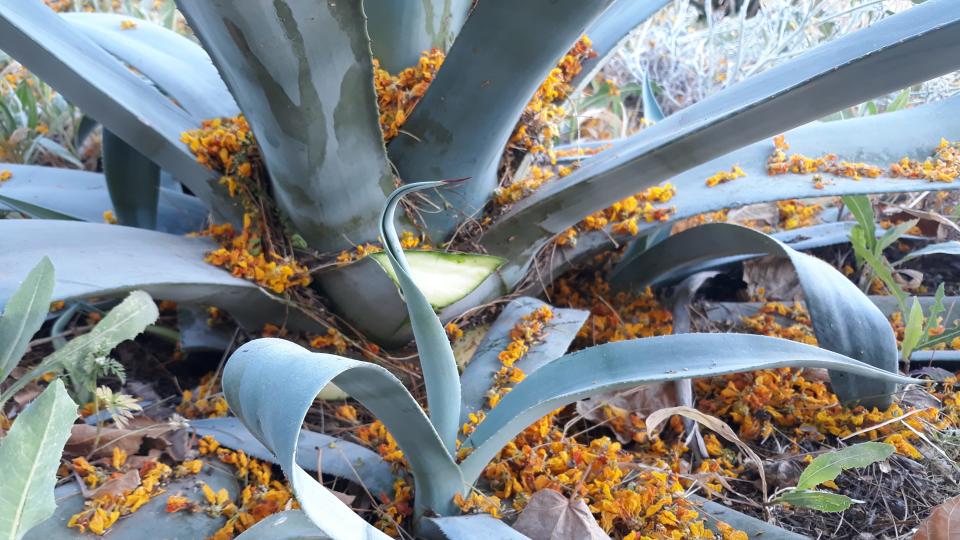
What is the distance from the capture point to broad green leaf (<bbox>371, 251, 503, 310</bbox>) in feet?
2.38

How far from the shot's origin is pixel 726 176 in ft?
3.42

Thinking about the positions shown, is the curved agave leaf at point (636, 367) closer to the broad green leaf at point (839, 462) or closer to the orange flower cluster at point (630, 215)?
the broad green leaf at point (839, 462)

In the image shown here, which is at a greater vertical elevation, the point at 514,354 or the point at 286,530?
the point at 514,354

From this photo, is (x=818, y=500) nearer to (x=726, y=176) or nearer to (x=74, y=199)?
(x=726, y=176)

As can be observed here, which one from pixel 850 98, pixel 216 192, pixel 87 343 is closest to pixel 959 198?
pixel 850 98

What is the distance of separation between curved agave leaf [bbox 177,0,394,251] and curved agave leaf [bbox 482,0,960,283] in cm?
21

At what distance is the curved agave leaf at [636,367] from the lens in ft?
2.20

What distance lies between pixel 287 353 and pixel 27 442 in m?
0.21

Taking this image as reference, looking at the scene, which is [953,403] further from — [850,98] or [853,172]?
[850,98]

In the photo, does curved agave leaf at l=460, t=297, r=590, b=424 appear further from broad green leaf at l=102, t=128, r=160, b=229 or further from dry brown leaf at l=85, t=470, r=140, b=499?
broad green leaf at l=102, t=128, r=160, b=229

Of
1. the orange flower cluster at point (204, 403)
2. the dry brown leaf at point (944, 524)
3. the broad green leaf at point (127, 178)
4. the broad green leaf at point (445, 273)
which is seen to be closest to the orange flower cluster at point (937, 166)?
the dry brown leaf at point (944, 524)

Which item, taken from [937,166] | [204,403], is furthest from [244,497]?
[937,166]

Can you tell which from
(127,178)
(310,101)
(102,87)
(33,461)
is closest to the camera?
(33,461)

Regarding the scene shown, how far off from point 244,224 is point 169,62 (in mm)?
374
